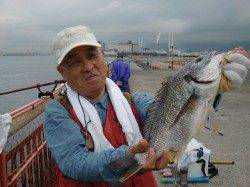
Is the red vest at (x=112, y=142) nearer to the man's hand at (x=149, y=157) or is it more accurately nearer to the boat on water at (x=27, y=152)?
the man's hand at (x=149, y=157)

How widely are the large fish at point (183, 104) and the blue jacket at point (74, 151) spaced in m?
0.15

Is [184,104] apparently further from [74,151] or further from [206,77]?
[74,151]

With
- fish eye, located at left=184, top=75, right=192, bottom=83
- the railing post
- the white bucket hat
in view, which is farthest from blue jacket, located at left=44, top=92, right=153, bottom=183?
the railing post

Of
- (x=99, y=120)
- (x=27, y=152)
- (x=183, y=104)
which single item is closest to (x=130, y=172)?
(x=99, y=120)

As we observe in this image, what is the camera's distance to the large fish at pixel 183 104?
273cm

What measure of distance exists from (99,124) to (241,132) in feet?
24.0

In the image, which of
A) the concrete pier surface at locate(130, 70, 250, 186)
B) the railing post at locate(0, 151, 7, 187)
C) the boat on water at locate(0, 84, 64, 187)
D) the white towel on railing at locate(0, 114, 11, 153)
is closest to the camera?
the white towel on railing at locate(0, 114, 11, 153)

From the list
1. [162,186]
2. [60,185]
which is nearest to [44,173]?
[162,186]

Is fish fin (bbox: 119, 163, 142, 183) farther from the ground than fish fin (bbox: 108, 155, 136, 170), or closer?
closer

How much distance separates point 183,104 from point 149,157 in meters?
0.41

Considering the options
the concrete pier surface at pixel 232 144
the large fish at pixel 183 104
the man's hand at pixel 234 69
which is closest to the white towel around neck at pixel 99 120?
the large fish at pixel 183 104

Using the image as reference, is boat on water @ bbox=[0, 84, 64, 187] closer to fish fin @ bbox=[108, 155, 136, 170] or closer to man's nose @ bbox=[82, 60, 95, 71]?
man's nose @ bbox=[82, 60, 95, 71]

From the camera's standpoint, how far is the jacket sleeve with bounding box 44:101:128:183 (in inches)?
104

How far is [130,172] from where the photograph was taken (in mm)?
2643
